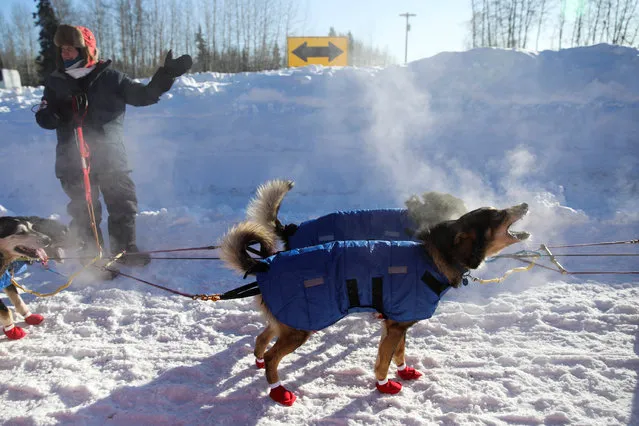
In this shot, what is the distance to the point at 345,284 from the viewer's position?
8.62ft

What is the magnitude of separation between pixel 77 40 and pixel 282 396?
12.4 feet

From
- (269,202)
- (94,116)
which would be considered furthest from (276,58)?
(269,202)

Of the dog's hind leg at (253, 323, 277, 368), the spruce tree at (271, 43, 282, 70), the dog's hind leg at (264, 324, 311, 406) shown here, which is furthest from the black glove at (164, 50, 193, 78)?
the spruce tree at (271, 43, 282, 70)

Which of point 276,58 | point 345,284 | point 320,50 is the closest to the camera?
point 345,284

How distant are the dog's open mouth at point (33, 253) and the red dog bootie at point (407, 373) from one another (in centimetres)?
286

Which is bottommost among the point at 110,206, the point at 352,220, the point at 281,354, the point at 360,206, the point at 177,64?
the point at 360,206

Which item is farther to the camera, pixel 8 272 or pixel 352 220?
pixel 352 220

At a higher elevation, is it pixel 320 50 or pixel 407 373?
pixel 320 50

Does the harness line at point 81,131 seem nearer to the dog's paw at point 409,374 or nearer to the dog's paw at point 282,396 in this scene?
the dog's paw at point 282,396

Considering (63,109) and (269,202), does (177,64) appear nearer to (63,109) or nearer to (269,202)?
(63,109)

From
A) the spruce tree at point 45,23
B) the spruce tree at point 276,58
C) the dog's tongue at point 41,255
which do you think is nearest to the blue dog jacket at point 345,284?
the dog's tongue at point 41,255

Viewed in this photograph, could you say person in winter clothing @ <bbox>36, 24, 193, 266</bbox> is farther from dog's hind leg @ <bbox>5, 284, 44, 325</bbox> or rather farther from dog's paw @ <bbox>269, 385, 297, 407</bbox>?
dog's paw @ <bbox>269, 385, 297, 407</bbox>

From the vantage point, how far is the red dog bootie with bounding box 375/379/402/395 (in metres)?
2.80

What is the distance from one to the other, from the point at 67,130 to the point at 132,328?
2.25 metres
